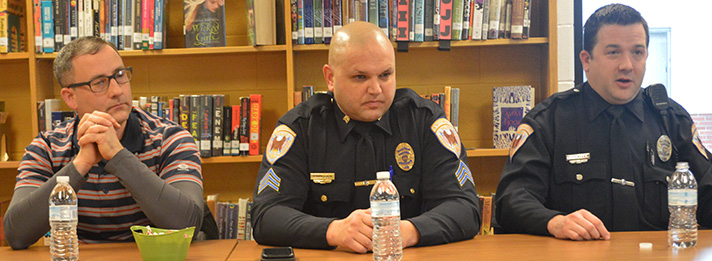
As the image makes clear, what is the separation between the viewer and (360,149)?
192 centimetres

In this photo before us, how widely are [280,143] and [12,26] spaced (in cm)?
208

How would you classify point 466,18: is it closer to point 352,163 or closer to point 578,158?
point 578,158

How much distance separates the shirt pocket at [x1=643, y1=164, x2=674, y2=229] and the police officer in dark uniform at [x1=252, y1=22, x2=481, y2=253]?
2.15 ft

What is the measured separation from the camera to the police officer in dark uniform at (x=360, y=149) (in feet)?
6.02

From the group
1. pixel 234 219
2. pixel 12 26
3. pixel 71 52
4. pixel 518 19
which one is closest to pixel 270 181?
pixel 71 52

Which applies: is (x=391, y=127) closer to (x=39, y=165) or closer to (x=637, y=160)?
(x=637, y=160)

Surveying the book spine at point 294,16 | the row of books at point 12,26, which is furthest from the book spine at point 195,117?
the row of books at point 12,26

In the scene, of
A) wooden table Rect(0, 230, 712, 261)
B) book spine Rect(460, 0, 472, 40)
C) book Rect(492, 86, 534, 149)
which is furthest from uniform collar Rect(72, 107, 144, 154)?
book Rect(492, 86, 534, 149)

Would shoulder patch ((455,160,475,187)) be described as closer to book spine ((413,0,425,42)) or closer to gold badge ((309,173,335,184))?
gold badge ((309,173,335,184))

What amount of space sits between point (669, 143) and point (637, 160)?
0.41 feet

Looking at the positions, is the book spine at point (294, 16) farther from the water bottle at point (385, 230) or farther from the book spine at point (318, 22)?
the water bottle at point (385, 230)

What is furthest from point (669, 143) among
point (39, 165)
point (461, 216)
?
point (39, 165)

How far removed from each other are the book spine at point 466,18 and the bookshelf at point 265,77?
10.0 inches

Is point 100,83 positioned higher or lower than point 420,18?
lower
